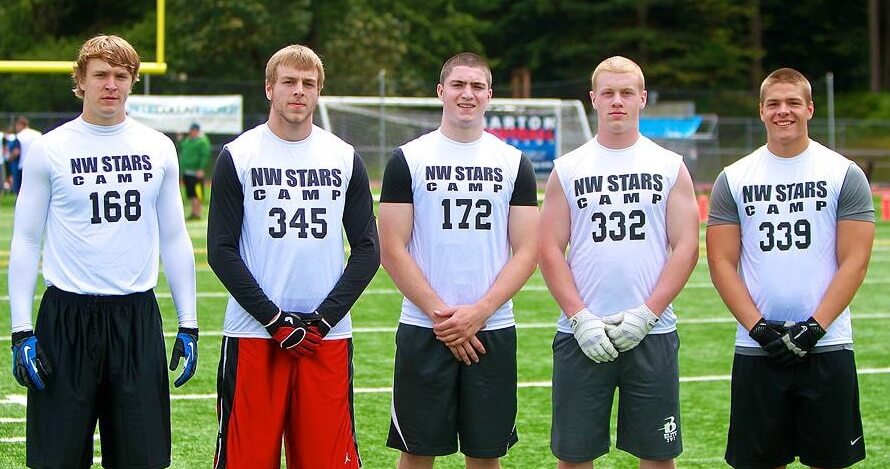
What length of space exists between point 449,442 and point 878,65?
138 feet

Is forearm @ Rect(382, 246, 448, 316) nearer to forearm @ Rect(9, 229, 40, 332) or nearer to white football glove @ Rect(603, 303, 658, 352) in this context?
white football glove @ Rect(603, 303, 658, 352)

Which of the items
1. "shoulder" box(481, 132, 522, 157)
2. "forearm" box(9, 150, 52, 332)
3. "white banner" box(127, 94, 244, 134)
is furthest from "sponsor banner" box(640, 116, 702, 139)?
"forearm" box(9, 150, 52, 332)

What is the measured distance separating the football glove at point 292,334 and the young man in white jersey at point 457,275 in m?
0.51

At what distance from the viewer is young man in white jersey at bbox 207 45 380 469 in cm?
467

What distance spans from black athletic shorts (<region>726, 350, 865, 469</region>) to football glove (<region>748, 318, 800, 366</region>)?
6 centimetres

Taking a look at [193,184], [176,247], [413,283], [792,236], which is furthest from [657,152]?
[193,184]

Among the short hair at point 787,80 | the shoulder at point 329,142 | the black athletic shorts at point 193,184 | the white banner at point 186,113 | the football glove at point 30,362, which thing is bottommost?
the football glove at point 30,362

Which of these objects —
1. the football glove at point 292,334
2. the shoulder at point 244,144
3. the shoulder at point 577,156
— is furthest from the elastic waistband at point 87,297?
the shoulder at point 577,156

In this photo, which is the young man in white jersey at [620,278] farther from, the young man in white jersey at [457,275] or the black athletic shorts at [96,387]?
the black athletic shorts at [96,387]

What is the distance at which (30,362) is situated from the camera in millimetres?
4477

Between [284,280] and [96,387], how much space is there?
74 centimetres

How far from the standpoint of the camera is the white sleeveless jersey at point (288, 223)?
184 inches

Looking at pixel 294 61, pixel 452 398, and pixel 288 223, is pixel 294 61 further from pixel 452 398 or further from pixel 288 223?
pixel 452 398

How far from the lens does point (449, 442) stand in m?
5.00
